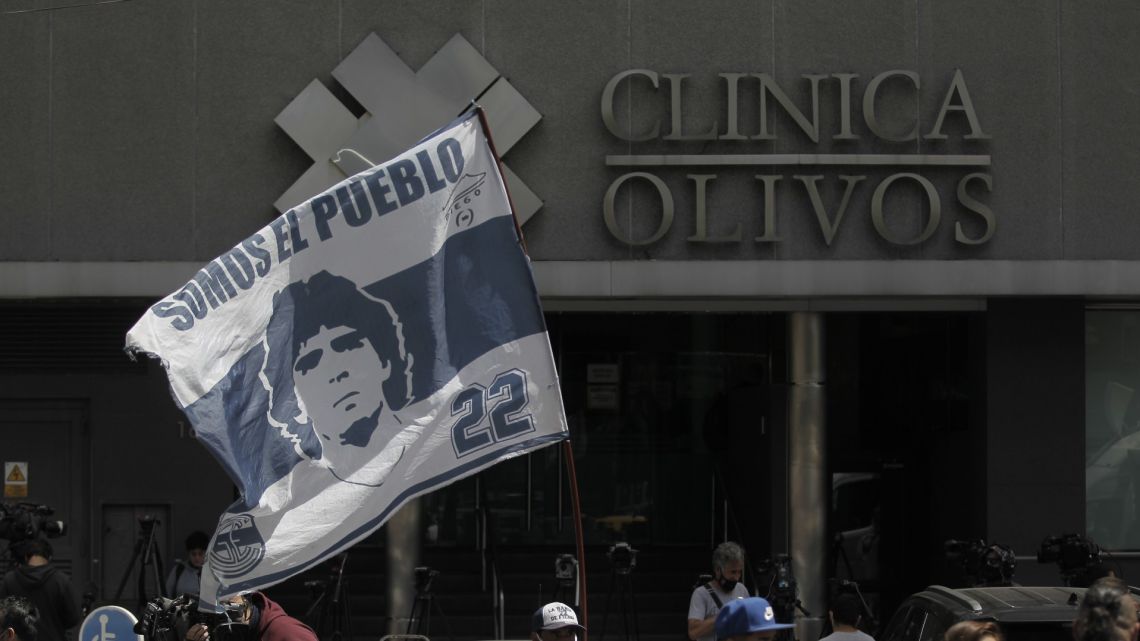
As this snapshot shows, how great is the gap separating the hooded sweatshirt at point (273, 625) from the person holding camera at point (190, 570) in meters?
5.16

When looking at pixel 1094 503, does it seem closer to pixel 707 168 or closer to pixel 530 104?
pixel 707 168

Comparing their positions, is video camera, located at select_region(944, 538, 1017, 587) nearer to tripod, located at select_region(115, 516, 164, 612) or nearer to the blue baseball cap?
the blue baseball cap

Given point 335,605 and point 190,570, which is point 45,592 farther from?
point 335,605

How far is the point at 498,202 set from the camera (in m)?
6.99

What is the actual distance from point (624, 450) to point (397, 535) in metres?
4.08

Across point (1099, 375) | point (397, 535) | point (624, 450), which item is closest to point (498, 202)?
point (397, 535)

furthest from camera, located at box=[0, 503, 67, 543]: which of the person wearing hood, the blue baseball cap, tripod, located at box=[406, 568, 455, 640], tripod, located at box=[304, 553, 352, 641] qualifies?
the blue baseball cap

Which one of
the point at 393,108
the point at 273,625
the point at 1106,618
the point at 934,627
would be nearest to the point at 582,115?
the point at 393,108

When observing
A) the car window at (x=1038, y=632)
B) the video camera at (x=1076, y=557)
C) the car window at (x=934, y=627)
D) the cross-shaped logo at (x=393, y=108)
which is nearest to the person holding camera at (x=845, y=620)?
the car window at (x=934, y=627)

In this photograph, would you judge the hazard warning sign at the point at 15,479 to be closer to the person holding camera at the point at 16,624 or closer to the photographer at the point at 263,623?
the photographer at the point at 263,623

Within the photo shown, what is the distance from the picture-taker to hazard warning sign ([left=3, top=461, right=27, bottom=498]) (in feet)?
47.1

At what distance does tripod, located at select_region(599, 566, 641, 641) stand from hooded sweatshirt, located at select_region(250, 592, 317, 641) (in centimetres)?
520

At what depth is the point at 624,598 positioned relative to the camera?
15.1 m

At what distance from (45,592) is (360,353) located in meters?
4.59
